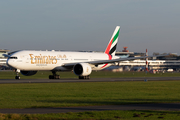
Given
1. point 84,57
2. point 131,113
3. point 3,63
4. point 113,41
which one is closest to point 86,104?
point 131,113

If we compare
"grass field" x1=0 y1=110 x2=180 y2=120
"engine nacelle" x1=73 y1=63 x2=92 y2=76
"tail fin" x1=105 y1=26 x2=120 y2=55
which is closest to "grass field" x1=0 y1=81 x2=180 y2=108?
"grass field" x1=0 y1=110 x2=180 y2=120

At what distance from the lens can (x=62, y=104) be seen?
17969 mm

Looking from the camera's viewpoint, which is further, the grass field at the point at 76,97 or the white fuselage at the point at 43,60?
the white fuselage at the point at 43,60

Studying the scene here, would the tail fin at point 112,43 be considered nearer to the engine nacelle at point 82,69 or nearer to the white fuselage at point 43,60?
the white fuselage at point 43,60

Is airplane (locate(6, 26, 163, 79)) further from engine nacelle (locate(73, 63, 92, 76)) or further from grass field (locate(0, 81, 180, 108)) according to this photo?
grass field (locate(0, 81, 180, 108))

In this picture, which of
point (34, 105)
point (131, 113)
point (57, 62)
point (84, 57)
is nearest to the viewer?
point (131, 113)

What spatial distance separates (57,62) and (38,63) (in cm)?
374

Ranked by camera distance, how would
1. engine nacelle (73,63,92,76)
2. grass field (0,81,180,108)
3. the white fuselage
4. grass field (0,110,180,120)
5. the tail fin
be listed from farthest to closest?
1. the tail fin
2. engine nacelle (73,63,92,76)
3. the white fuselage
4. grass field (0,81,180,108)
5. grass field (0,110,180,120)

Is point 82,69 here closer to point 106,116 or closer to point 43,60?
point 43,60

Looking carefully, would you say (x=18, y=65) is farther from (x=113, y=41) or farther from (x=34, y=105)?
(x=34, y=105)

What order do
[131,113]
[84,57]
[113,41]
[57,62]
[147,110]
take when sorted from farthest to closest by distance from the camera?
[113,41] → [84,57] → [57,62] → [147,110] → [131,113]

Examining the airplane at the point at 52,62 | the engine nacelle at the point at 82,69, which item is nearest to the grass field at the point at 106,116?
the airplane at the point at 52,62

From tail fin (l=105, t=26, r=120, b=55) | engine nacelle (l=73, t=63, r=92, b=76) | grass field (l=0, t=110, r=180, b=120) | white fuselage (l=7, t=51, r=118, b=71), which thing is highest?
tail fin (l=105, t=26, r=120, b=55)

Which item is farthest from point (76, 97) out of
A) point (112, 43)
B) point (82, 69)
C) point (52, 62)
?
point (112, 43)
